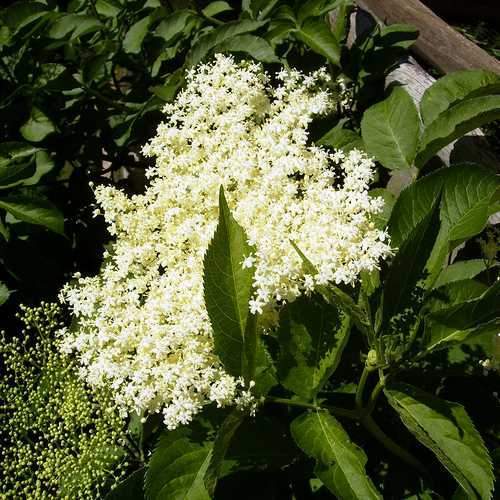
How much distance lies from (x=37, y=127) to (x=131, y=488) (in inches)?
39.7

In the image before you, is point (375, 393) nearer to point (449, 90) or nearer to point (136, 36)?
point (449, 90)

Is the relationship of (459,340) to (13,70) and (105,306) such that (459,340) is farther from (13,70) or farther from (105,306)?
(13,70)

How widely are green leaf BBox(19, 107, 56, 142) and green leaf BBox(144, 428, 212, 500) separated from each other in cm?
95

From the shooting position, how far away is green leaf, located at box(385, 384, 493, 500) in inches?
40.1

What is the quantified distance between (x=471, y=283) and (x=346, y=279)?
26 centimetres

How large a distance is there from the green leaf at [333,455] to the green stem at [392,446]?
121 millimetres

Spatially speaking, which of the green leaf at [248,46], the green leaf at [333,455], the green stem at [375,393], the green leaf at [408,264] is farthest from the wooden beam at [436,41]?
the green leaf at [333,455]

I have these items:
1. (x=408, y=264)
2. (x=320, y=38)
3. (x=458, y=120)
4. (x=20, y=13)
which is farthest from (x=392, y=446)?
(x=20, y=13)

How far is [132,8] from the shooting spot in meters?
2.07

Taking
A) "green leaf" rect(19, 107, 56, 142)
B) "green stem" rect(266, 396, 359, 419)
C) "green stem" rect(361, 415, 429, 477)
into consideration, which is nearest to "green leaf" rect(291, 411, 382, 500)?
"green stem" rect(266, 396, 359, 419)

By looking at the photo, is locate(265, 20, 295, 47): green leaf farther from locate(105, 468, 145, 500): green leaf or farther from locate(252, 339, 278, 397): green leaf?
locate(105, 468, 145, 500): green leaf

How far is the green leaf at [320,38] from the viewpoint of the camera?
1.58m

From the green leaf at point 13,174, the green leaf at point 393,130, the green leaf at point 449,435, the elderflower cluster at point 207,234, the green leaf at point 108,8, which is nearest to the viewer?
the green leaf at point 449,435

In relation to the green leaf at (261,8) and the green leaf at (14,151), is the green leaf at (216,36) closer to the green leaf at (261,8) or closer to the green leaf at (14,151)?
the green leaf at (261,8)
